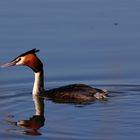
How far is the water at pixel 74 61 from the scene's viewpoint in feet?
35.0

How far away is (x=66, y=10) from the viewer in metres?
16.7

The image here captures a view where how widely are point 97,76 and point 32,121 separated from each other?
237 cm

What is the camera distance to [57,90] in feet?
41.6

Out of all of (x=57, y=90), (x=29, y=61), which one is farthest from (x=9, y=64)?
(x=57, y=90)

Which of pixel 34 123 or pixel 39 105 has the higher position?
pixel 39 105

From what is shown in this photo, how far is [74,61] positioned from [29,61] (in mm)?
1063

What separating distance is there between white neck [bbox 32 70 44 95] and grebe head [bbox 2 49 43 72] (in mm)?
129

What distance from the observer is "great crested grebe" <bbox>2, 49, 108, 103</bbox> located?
12.4m

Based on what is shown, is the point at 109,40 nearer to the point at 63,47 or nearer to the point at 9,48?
the point at 63,47

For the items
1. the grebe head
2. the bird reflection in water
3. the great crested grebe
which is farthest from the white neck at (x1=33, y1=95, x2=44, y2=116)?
the grebe head

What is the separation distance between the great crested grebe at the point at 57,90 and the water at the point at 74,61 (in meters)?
0.18

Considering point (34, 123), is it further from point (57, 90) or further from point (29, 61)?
point (29, 61)

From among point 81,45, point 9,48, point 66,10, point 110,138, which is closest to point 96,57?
point 81,45

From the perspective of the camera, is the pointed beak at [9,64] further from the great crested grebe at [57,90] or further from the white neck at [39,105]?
the white neck at [39,105]
